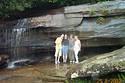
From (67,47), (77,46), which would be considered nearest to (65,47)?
(67,47)

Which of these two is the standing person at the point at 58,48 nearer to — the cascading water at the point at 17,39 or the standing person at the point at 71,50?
the standing person at the point at 71,50

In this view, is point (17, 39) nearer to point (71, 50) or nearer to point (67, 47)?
point (67, 47)

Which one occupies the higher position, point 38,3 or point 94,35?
point 38,3

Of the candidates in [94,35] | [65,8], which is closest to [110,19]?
[94,35]

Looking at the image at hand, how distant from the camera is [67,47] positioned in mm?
18984

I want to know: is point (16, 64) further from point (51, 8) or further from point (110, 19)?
point (110, 19)

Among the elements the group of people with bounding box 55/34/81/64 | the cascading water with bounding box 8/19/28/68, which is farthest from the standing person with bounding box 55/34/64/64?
the cascading water with bounding box 8/19/28/68

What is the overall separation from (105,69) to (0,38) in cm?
1128

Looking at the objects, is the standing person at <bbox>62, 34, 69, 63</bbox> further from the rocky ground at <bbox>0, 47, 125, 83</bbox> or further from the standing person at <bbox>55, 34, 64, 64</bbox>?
the rocky ground at <bbox>0, 47, 125, 83</bbox>

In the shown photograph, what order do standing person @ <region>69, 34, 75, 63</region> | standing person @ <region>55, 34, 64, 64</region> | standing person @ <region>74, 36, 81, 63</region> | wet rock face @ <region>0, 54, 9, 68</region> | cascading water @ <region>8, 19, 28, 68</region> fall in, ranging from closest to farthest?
standing person @ <region>74, 36, 81, 63</region> → standing person @ <region>55, 34, 64, 64</region> → standing person @ <region>69, 34, 75, 63</region> → wet rock face @ <region>0, 54, 9, 68</region> → cascading water @ <region>8, 19, 28, 68</region>

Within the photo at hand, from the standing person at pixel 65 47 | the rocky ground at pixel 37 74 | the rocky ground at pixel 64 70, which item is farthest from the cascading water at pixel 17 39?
the standing person at pixel 65 47

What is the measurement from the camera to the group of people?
18516 millimetres

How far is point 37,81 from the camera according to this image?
46.9 feet

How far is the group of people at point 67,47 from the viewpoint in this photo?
60.7ft
